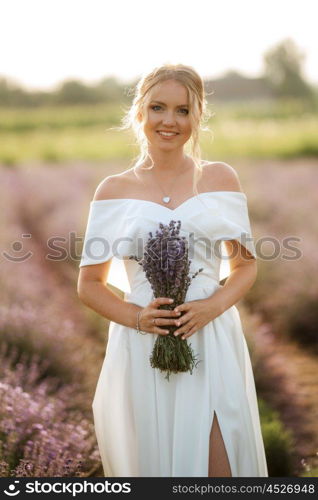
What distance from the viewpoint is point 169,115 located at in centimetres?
258

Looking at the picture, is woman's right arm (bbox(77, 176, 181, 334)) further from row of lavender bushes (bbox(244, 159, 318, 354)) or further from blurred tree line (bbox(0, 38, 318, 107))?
blurred tree line (bbox(0, 38, 318, 107))

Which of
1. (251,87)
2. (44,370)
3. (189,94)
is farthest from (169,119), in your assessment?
(251,87)

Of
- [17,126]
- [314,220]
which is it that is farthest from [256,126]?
[314,220]

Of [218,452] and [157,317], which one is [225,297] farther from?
[218,452]

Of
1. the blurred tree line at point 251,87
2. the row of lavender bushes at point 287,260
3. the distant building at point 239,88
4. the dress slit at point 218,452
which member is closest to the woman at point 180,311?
the dress slit at point 218,452

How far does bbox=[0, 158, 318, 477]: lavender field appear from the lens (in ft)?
Result: 10.9

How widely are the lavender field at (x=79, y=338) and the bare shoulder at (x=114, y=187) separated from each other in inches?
42.0

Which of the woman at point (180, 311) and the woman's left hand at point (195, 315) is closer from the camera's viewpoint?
the woman's left hand at point (195, 315)

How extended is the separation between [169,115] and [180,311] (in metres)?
0.77

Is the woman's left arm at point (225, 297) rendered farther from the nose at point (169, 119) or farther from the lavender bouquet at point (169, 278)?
the nose at point (169, 119)

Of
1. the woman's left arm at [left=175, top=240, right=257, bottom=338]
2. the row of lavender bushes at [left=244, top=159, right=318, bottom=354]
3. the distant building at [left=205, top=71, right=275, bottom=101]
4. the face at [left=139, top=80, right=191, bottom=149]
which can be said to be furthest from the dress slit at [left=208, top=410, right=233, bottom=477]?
the distant building at [left=205, top=71, right=275, bottom=101]

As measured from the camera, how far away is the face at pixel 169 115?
2.58 metres

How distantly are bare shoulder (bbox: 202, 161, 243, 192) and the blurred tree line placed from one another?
104ft
